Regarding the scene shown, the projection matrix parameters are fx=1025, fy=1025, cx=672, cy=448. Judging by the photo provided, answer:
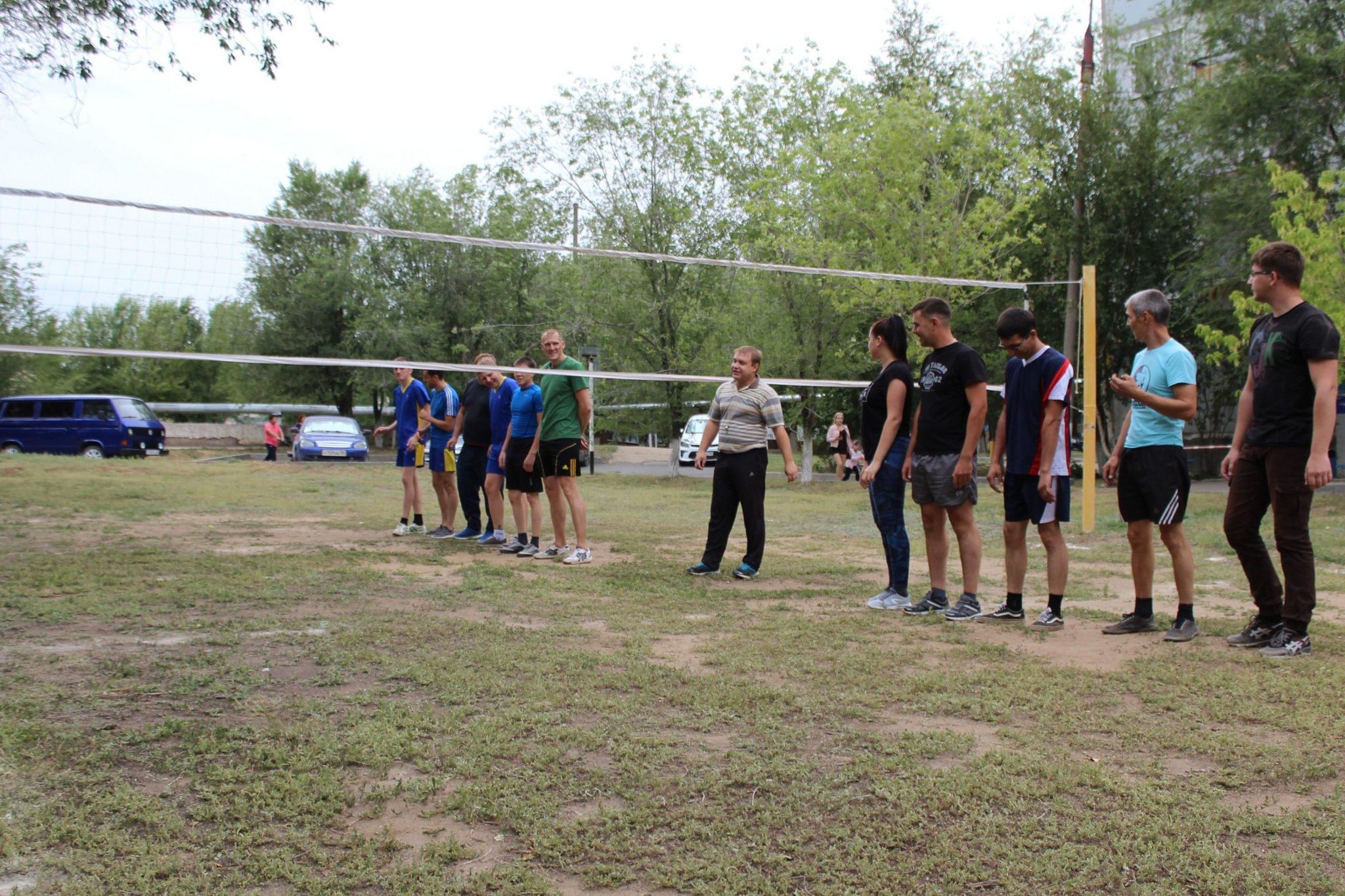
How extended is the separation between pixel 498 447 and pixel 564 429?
116 centimetres

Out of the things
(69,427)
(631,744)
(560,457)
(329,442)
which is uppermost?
(69,427)

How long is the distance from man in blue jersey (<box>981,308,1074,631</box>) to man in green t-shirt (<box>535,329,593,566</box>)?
11.2 ft

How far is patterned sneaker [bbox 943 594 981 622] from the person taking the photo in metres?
6.00

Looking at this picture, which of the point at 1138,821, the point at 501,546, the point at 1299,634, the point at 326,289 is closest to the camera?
the point at 1138,821

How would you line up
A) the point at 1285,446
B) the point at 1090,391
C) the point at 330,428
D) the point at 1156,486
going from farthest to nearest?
the point at 330,428 → the point at 1090,391 → the point at 1156,486 → the point at 1285,446

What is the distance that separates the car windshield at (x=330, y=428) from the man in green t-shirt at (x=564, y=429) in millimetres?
22519

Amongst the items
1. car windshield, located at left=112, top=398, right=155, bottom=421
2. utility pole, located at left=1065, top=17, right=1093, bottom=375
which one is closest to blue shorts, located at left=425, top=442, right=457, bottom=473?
utility pole, located at left=1065, top=17, right=1093, bottom=375

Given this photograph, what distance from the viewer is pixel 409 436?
9.98 metres

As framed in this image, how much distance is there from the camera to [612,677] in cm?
444

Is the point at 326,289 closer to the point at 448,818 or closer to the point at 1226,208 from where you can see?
the point at 1226,208

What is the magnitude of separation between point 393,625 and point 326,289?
3482 centimetres

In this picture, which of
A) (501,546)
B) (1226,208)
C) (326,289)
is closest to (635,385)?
(1226,208)

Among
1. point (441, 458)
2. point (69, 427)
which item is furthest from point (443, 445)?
point (69, 427)

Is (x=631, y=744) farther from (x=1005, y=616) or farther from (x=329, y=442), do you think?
(x=329, y=442)
